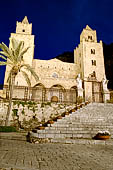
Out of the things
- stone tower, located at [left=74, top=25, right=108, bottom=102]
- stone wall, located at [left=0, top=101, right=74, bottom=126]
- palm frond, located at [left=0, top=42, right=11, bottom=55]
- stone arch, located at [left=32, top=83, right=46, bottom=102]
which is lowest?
stone wall, located at [left=0, top=101, right=74, bottom=126]

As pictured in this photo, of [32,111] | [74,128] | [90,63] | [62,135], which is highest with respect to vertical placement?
[90,63]

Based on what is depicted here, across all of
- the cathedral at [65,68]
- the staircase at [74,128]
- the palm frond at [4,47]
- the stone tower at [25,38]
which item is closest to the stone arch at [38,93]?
the cathedral at [65,68]

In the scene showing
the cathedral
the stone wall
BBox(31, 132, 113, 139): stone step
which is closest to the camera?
BBox(31, 132, 113, 139): stone step

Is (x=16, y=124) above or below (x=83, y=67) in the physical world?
below

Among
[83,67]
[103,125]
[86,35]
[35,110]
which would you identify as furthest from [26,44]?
[103,125]

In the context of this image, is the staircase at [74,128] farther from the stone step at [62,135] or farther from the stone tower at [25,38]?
the stone tower at [25,38]

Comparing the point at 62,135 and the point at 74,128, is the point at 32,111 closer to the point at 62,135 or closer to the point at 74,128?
the point at 74,128

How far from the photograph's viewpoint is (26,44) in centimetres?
2922

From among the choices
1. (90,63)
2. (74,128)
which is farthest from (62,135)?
(90,63)

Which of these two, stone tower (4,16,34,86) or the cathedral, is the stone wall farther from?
A: stone tower (4,16,34,86)

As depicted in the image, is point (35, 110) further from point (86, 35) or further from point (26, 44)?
point (86, 35)

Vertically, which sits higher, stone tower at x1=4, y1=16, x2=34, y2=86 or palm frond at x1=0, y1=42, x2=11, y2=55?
stone tower at x1=4, y1=16, x2=34, y2=86

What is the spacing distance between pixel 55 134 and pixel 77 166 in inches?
160

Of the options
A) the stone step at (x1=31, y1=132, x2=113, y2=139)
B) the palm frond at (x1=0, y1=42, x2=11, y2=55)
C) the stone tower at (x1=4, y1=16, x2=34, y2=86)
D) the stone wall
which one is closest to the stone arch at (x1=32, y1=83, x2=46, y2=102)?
the stone tower at (x1=4, y1=16, x2=34, y2=86)
